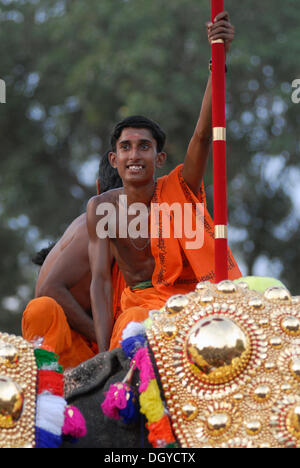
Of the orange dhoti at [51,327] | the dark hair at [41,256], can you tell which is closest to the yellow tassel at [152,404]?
the orange dhoti at [51,327]

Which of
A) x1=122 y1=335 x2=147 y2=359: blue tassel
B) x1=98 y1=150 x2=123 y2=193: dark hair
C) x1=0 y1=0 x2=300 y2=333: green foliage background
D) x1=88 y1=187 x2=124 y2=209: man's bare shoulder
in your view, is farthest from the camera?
x1=0 y1=0 x2=300 y2=333: green foliage background

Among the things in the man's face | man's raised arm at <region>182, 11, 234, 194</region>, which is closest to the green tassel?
man's raised arm at <region>182, 11, 234, 194</region>

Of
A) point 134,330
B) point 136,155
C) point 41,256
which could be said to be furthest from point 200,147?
point 41,256

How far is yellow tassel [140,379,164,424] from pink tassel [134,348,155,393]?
0.01 metres

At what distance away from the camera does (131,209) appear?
3.09 meters

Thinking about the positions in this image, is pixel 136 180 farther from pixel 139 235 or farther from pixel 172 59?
pixel 172 59

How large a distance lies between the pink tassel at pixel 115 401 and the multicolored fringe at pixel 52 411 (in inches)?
2.3

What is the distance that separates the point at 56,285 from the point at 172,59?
6657 millimetres

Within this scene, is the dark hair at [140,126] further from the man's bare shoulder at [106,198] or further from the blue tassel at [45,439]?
the blue tassel at [45,439]

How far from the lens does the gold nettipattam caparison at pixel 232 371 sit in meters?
1.50

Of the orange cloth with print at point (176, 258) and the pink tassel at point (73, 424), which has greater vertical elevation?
the orange cloth with print at point (176, 258)

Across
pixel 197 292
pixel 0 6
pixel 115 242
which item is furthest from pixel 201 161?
pixel 0 6

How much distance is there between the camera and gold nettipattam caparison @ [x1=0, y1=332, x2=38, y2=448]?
1.49 metres

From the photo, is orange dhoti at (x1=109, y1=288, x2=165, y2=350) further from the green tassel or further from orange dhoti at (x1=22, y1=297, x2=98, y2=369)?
the green tassel
